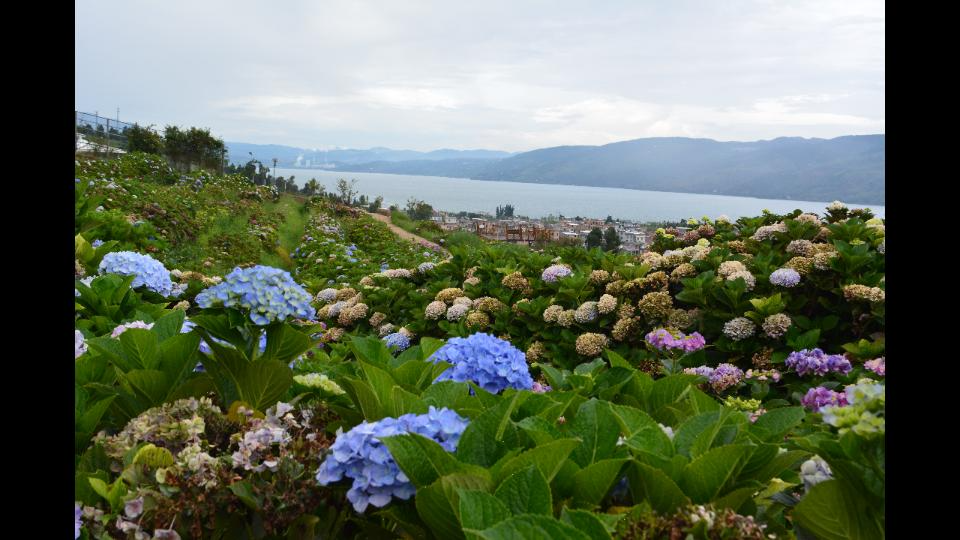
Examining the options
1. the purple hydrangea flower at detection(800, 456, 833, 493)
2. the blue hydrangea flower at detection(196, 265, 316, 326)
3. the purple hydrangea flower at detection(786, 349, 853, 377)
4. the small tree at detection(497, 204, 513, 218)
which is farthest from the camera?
the small tree at detection(497, 204, 513, 218)

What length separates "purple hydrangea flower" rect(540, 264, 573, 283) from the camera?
15.3ft

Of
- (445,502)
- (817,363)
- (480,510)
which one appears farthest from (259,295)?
(817,363)

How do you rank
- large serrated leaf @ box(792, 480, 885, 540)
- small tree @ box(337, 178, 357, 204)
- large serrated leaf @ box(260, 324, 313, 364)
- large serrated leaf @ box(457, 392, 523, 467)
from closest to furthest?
large serrated leaf @ box(792, 480, 885, 540)
large serrated leaf @ box(457, 392, 523, 467)
large serrated leaf @ box(260, 324, 313, 364)
small tree @ box(337, 178, 357, 204)

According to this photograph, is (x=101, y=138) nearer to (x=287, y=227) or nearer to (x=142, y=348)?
(x=287, y=227)

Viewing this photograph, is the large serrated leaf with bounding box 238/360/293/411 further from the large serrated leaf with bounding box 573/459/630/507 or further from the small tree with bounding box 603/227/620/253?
the small tree with bounding box 603/227/620/253

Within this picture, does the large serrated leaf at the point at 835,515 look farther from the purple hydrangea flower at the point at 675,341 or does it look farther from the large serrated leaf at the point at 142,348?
the purple hydrangea flower at the point at 675,341

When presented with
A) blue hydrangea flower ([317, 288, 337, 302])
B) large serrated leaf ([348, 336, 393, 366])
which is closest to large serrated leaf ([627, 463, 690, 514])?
large serrated leaf ([348, 336, 393, 366])

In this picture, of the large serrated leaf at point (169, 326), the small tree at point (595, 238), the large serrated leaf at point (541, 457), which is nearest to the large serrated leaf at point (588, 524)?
the large serrated leaf at point (541, 457)

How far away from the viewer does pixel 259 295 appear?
Result: 5.50 ft

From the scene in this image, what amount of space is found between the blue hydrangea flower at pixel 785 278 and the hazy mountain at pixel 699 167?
698 mm

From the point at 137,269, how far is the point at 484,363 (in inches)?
93.8

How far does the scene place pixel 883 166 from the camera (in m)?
0.70

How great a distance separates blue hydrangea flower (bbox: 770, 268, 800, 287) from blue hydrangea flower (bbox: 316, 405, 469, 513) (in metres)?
3.10
